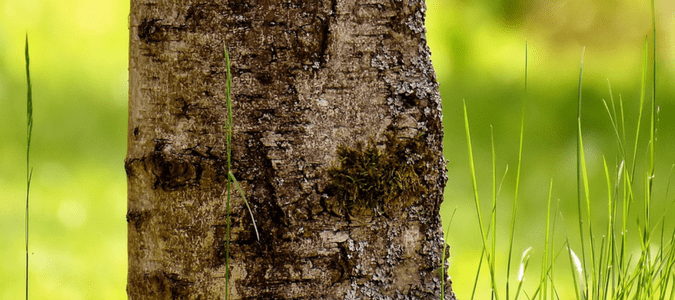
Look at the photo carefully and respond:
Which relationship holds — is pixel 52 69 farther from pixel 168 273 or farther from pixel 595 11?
pixel 595 11

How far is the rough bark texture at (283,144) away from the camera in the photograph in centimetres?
69

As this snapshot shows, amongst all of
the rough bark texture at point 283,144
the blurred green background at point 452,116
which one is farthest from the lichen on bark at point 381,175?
the blurred green background at point 452,116

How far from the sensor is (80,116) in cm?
275

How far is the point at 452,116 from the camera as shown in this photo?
296 cm

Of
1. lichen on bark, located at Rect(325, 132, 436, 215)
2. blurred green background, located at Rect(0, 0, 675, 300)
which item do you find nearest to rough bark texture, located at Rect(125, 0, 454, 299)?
lichen on bark, located at Rect(325, 132, 436, 215)

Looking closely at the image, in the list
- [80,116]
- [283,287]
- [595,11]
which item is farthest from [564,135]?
[283,287]

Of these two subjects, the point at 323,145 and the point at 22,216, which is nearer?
the point at 323,145

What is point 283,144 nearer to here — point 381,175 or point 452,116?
point 381,175

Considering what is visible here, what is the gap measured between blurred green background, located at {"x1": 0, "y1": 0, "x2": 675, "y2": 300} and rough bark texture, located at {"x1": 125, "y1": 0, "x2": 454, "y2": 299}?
128cm

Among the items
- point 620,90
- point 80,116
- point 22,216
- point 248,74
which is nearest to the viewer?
point 248,74

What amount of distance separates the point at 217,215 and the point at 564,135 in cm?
239

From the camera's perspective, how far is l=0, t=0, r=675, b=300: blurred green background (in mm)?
2137

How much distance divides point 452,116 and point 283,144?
236cm

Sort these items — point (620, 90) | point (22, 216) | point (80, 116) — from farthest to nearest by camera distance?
1. point (620, 90)
2. point (80, 116)
3. point (22, 216)
